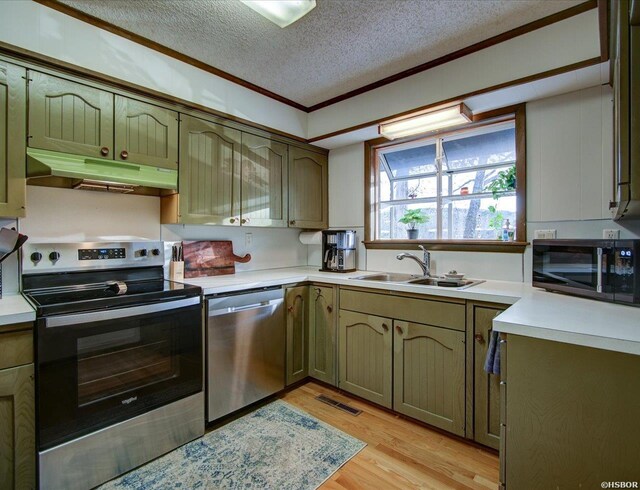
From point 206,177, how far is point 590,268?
7.91 ft

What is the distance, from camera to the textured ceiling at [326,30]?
5.81 feet

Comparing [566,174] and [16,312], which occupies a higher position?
[566,174]

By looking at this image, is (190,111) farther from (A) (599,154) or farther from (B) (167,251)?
(A) (599,154)

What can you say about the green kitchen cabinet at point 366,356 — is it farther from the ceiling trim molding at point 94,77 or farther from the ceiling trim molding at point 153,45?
the ceiling trim molding at point 153,45

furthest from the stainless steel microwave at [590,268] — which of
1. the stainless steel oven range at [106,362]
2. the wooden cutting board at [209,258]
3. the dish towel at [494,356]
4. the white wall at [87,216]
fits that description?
the white wall at [87,216]

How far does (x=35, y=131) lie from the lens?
1676mm

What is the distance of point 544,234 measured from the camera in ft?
7.11

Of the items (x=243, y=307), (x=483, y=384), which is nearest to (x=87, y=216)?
(x=243, y=307)

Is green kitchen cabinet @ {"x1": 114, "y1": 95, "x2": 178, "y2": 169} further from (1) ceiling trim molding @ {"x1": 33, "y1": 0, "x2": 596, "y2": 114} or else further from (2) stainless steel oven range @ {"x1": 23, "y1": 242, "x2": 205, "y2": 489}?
(2) stainless steel oven range @ {"x1": 23, "y1": 242, "x2": 205, "y2": 489}

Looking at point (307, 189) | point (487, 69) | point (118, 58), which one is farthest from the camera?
point (307, 189)

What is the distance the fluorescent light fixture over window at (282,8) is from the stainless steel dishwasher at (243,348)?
1.64 m

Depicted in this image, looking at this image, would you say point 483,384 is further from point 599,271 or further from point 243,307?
point 243,307

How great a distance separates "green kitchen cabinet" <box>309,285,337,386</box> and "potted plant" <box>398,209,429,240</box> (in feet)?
2.90

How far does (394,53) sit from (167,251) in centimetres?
213
